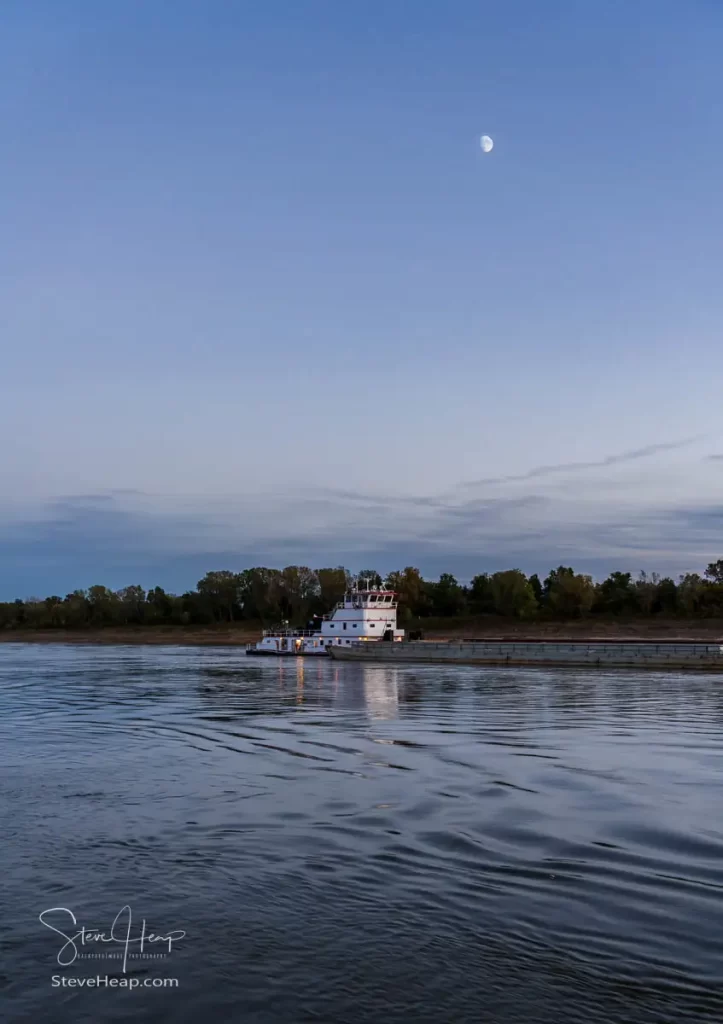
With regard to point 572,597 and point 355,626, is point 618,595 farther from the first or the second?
point 355,626

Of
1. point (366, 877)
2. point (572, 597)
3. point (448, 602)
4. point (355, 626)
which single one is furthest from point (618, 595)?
point (366, 877)

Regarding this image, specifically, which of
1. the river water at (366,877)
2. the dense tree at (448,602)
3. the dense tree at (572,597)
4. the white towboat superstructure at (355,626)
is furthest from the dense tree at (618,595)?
the river water at (366,877)

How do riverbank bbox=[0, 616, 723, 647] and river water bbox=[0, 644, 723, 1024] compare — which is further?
riverbank bbox=[0, 616, 723, 647]

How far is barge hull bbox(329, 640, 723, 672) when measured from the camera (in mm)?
79062

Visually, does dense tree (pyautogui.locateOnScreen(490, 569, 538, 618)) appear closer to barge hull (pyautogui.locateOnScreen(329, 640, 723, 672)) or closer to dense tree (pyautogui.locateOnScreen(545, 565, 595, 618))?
dense tree (pyautogui.locateOnScreen(545, 565, 595, 618))

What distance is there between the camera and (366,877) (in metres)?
15.6

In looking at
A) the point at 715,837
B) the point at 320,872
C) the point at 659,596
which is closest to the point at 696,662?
the point at 715,837

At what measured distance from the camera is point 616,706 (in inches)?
1855

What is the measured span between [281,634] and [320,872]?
110 meters

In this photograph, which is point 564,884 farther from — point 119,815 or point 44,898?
point 119,815

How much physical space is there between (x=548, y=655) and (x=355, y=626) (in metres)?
30.1

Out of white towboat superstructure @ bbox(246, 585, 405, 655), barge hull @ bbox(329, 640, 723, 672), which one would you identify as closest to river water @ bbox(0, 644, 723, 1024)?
barge hull @ bbox(329, 640, 723, 672)

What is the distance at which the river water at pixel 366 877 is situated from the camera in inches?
432

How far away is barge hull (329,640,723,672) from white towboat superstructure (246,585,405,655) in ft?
22.4
